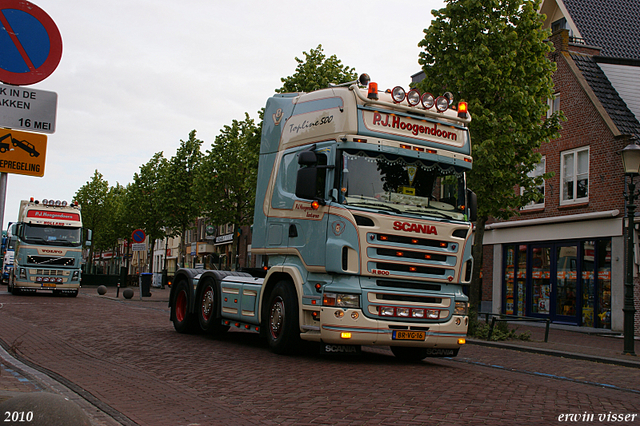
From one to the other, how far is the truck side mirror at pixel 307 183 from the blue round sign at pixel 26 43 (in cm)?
441

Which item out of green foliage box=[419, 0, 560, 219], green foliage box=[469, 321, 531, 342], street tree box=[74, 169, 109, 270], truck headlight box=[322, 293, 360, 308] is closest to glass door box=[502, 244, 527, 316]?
green foliage box=[419, 0, 560, 219]

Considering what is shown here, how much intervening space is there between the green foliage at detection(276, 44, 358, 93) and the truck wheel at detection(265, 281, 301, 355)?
17.3 metres

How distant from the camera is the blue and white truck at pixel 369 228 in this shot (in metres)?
9.25

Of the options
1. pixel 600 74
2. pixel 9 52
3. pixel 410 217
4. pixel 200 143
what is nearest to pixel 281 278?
pixel 410 217

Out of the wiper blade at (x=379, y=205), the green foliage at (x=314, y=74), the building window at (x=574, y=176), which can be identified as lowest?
the wiper blade at (x=379, y=205)

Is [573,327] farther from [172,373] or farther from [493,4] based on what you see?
[172,373]

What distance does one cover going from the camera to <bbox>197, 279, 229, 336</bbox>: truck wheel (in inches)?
485

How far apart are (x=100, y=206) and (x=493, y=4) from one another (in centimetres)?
5466

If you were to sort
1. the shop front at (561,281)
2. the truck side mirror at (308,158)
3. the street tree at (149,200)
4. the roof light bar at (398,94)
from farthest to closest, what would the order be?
the street tree at (149,200), the shop front at (561,281), the roof light bar at (398,94), the truck side mirror at (308,158)

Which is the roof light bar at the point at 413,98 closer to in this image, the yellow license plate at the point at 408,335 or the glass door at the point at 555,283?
the yellow license plate at the point at 408,335

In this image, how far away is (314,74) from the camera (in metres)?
27.4

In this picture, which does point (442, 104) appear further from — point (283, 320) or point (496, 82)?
point (496, 82)

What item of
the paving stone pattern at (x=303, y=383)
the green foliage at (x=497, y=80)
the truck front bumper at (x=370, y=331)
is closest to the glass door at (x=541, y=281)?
the green foliage at (x=497, y=80)

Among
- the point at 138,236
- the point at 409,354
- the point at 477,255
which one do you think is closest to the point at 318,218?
the point at 409,354
